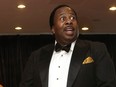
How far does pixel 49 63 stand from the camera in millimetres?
1778

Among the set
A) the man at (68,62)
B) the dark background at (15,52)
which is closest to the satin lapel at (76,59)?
the man at (68,62)

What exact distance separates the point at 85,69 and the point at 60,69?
5.7 inches

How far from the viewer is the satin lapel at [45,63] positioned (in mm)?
1717

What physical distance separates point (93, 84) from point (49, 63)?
0.27 metres

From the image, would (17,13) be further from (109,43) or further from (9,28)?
(109,43)

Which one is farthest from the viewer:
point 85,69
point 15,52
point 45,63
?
point 15,52

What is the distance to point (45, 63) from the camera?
1.78 metres

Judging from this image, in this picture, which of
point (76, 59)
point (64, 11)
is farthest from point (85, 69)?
point (64, 11)

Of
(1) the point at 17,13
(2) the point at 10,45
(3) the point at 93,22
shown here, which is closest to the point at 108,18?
(3) the point at 93,22

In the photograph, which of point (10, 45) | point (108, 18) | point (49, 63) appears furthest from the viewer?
point (10, 45)

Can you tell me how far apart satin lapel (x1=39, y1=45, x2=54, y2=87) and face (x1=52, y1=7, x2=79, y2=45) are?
0.31ft

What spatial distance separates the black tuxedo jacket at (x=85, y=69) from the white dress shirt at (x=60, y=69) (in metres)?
0.03

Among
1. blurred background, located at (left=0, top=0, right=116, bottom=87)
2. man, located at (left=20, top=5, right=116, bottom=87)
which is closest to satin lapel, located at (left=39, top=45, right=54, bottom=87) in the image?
man, located at (left=20, top=5, right=116, bottom=87)

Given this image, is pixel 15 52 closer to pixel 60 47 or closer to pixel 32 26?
pixel 32 26
